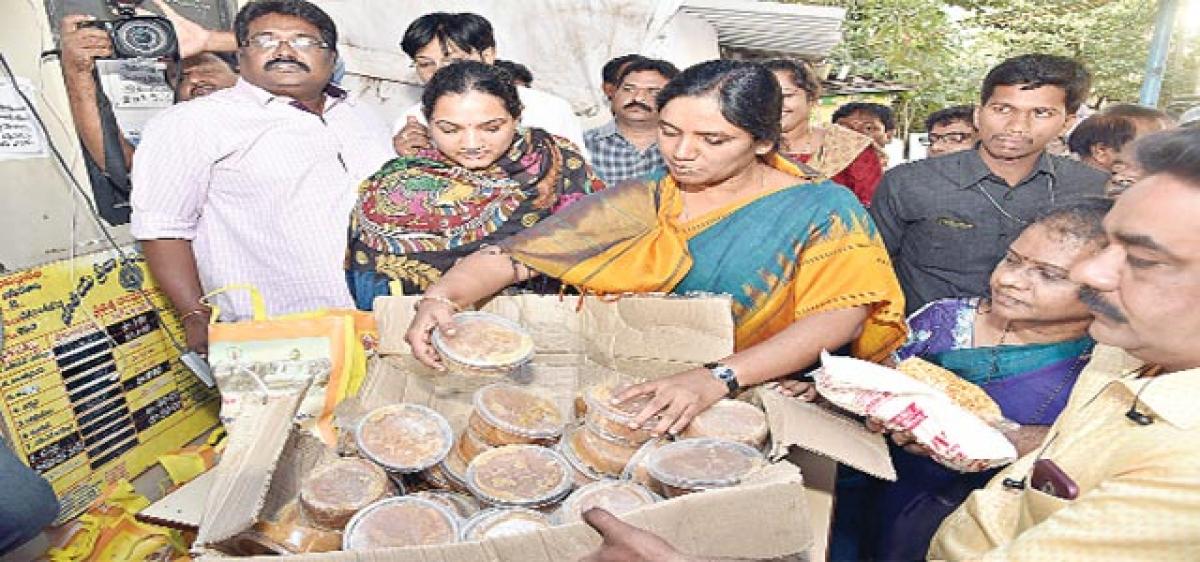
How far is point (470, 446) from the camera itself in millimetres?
1838

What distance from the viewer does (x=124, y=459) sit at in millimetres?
3283

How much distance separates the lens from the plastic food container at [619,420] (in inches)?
68.8

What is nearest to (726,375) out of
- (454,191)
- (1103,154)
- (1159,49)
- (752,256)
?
(752,256)

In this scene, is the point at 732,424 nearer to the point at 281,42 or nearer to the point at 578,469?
the point at 578,469

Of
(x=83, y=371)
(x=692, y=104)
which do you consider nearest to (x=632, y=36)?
(x=692, y=104)

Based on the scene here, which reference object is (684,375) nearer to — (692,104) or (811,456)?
(811,456)

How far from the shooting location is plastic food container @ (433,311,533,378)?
5.98 ft

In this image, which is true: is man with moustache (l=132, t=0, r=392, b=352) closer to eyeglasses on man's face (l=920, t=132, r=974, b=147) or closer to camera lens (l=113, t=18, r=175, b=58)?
camera lens (l=113, t=18, r=175, b=58)

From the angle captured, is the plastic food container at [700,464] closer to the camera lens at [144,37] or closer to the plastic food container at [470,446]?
the plastic food container at [470,446]

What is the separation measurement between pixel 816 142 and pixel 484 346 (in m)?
3.24

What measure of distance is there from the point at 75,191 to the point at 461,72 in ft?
6.17

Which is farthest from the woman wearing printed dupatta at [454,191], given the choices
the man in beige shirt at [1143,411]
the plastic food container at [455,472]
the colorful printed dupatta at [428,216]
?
the man in beige shirt at [1143,411]

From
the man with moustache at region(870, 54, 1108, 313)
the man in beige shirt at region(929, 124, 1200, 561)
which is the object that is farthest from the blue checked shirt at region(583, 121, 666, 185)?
the man in beige shirt at region(929, 124, 1200, 561)

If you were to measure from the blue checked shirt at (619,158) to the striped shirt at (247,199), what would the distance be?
162 centimetres
